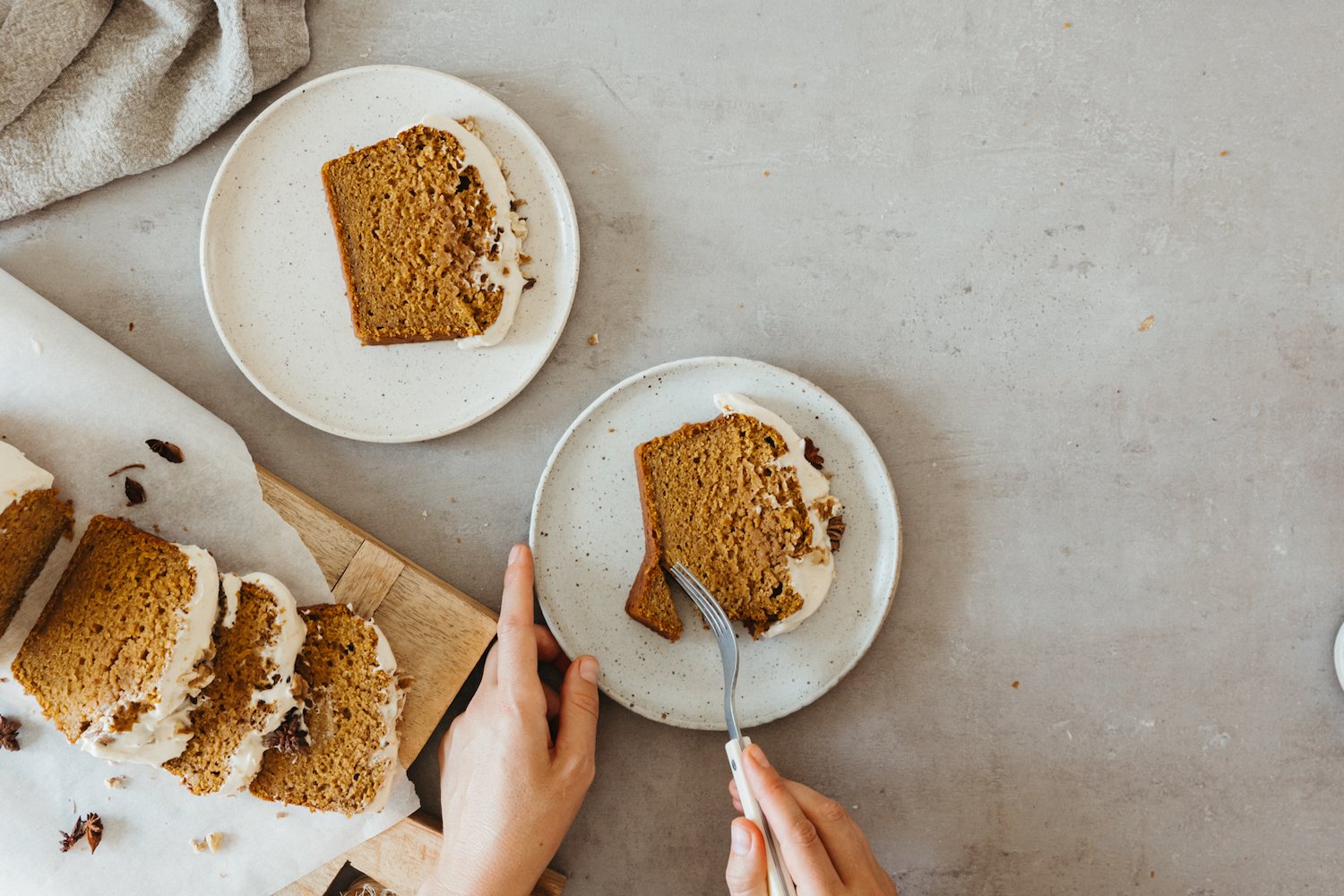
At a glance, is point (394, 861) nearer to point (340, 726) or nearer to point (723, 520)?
point (340, 726)

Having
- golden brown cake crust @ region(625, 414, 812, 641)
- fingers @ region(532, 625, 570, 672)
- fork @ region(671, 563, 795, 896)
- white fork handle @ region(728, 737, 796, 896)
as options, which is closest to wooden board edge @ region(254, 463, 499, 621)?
fingers @ region(532, 625, 570, 672)

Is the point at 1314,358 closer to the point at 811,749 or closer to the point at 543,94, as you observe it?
the point at 811,749

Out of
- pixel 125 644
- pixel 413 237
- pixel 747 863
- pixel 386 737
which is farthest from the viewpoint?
pixel 413 237

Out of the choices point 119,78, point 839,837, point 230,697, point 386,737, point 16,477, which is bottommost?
point 839,837

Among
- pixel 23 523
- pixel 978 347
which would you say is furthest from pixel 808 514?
pixel 23 523

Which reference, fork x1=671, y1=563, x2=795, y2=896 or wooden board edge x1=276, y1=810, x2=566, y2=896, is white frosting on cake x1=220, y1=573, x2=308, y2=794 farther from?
fork x1=671, y1=563, x2=795, y2=896

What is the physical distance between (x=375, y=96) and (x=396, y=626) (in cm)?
130

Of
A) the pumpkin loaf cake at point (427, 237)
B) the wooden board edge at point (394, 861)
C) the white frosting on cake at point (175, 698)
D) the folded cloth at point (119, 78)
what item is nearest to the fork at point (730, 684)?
the wooden board edge at point (394, 861)

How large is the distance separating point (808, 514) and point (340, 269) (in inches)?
51.3

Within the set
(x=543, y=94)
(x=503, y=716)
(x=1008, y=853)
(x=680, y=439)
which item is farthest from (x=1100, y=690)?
(x=543, y=94)

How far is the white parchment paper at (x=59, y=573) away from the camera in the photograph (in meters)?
1.88

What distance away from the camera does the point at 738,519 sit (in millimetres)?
1899

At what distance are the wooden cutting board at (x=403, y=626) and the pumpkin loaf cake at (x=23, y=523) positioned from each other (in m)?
0.44

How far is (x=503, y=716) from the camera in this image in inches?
71.5
